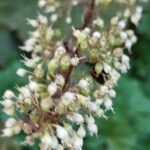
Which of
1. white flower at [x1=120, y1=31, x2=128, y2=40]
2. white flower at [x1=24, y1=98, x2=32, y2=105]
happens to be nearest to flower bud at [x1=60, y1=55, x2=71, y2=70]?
white flower at [x1=24, y1=98, x2=32, y2=105]

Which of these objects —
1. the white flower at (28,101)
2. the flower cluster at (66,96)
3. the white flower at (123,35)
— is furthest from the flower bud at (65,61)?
the white flower at (123,35)

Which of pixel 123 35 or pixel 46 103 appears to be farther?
pixel 123 35

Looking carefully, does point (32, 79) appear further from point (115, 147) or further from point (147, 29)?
point (147, 29)

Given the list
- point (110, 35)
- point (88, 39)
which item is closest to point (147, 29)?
point (110, 35)

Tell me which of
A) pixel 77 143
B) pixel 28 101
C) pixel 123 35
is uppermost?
pixel 123 35

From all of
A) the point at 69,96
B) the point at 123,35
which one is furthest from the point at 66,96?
the point at 123,35

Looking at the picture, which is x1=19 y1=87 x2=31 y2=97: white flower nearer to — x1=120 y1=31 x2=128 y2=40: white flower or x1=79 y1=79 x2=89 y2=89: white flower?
x1=79 y1=79 x2=89 y2=89: white flower

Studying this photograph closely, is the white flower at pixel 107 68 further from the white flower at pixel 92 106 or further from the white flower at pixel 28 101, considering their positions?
the white flower at pixel 28 101

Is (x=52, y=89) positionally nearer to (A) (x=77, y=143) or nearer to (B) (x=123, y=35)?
(A) (x=77, y=143)

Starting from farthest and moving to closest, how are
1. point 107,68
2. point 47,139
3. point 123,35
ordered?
point 123,35 < point 107,68 < point 47,139
